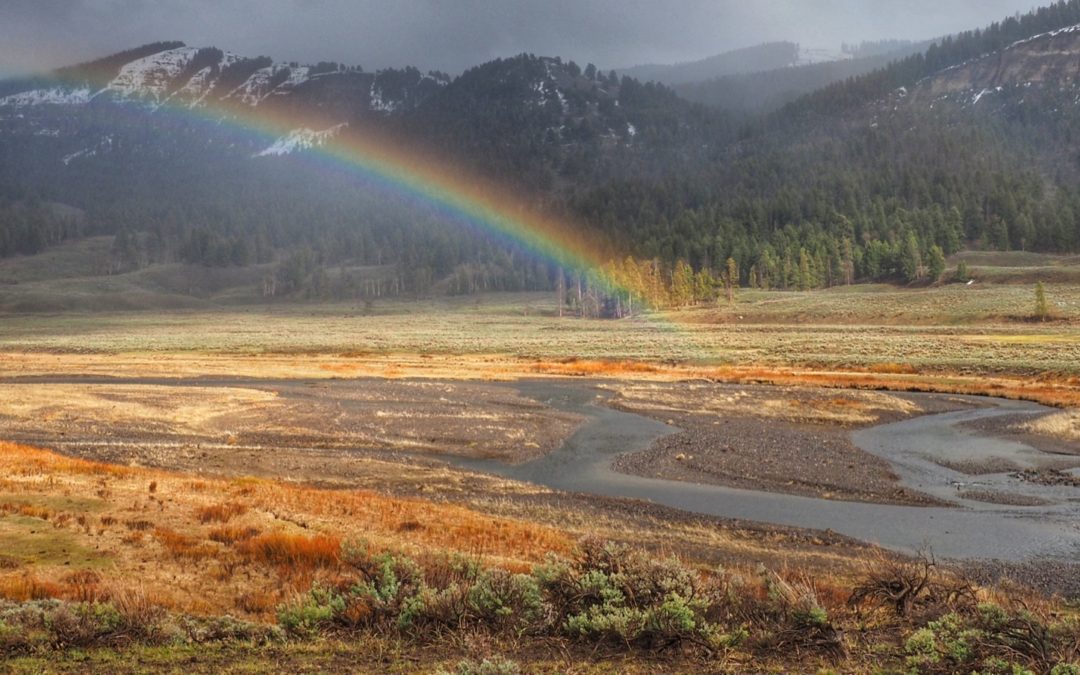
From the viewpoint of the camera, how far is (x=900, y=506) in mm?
22984

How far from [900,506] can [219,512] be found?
20.8m

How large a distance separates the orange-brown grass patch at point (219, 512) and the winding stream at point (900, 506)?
38.3ft

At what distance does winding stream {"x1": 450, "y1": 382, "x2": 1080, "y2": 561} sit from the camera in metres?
19.2

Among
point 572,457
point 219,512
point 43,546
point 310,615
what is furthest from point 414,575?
point 572,457

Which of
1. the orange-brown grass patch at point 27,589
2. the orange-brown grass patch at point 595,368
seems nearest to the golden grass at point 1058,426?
the orange-brown grass patch at point 595,368

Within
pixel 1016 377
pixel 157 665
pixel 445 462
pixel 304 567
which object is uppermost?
pixel 157 665

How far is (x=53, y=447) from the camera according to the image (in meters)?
30.0

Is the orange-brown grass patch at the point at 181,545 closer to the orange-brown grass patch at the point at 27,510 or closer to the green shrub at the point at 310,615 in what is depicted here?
the orange-brown grass patch at the point at 27,510

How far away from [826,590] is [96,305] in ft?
681

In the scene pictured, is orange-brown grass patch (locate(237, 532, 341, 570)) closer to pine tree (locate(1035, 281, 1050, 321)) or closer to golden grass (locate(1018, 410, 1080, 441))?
golden grass (locate(1018, 410, 1080, 441))

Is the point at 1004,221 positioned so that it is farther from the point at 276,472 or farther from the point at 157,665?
the point at 157,665

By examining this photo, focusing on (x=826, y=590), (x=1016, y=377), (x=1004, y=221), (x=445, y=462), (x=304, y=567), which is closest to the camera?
(x=826, y=590)

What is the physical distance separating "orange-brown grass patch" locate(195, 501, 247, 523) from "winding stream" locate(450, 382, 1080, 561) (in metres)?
11.7

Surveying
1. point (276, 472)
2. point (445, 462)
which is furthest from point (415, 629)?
point (445, 462)
